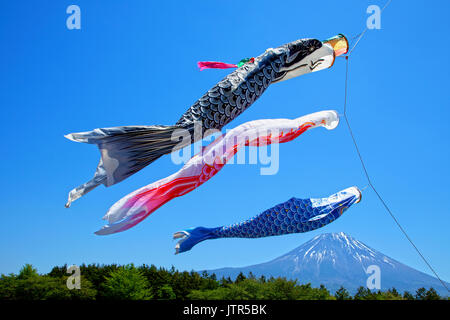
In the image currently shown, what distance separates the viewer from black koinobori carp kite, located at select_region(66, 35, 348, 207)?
15.2 feet

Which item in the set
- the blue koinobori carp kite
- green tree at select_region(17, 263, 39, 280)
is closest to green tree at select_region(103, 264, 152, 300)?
green tree at select_region(17, 263, 39, 280)

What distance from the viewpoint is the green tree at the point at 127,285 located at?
765 inches

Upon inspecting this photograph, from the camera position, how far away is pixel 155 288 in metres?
21.6

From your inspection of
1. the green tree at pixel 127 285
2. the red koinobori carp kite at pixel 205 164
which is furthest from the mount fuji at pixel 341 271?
the red koinobori carp kite at pixel 205 164

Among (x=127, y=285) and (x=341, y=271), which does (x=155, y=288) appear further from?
(x=341, y=271)

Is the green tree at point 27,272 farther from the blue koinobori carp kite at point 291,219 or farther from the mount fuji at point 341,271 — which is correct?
A: the mount fuji at point 341,271

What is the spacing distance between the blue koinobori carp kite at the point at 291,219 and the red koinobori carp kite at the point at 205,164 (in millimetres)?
954

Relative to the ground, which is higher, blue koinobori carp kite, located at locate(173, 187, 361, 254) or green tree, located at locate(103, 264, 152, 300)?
blue koinobori carp kite, located at locate(173, 187, 361, 254)

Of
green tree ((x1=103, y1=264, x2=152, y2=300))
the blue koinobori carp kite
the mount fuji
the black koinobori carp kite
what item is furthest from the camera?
the mount fuji

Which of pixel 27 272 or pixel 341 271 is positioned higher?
pixel 27 272

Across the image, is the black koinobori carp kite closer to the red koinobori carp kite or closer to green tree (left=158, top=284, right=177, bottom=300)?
the red koinobori carp kite

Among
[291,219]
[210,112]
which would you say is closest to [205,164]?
[210,112]

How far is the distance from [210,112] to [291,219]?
2022 mm
